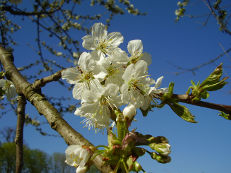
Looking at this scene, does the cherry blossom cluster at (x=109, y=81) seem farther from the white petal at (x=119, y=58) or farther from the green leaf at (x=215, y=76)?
the green leaf at (x=215, y=76)

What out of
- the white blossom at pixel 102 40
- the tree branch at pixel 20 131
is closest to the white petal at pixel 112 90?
the white blossom at pixel 102 40

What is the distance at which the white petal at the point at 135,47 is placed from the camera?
76 centimetres

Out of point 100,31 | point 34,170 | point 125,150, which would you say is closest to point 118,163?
point 125,150

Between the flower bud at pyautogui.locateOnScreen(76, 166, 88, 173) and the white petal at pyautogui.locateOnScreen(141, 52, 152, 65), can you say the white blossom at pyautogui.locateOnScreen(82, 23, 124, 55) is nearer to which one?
the white petal at pyautogui.locateOnScreen(141, 52, 152, 65)

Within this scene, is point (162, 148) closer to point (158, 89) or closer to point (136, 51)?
point (158, 89)

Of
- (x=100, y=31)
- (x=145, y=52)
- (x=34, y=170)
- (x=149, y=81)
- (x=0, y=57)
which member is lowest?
(x=149, y=81)

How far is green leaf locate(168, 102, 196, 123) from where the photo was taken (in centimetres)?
59

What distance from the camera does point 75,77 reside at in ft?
2.40

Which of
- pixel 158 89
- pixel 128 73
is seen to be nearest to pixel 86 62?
pixel 128 73

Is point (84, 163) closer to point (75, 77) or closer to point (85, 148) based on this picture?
point (85, 148)

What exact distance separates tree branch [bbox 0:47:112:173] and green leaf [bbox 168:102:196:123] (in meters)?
0.26

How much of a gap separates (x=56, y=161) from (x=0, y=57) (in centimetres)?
2711

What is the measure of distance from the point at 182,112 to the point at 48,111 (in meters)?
0.51

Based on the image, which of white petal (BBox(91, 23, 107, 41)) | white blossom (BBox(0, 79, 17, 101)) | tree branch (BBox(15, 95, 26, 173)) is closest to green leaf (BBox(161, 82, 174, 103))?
white petal (BBox(91, 23, 107, 41))
